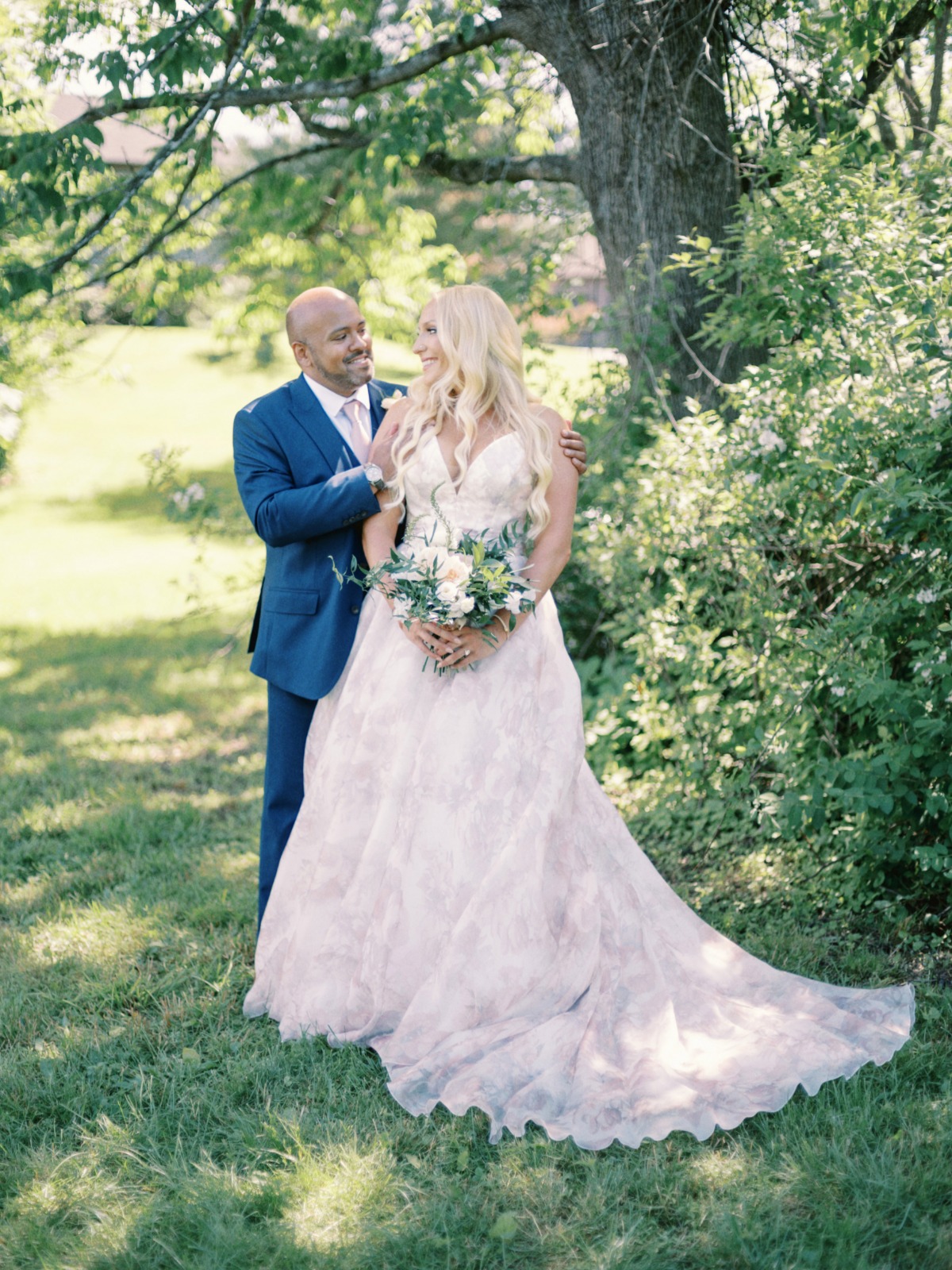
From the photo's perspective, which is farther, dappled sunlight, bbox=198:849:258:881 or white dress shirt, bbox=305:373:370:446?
dappled sunlight, bbox=198:849:258:881

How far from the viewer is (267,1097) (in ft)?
10.8

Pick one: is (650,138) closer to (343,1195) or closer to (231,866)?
(231,866)

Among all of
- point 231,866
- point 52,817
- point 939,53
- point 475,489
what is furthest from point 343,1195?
point 939,53

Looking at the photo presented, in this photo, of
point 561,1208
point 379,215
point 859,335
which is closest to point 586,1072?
point 561,1208

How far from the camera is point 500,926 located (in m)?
3.48

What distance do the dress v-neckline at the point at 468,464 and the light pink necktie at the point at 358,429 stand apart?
434mm

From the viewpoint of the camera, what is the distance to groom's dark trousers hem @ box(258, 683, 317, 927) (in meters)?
4.13

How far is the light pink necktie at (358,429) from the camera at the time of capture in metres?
4.02

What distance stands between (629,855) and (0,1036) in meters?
2.24

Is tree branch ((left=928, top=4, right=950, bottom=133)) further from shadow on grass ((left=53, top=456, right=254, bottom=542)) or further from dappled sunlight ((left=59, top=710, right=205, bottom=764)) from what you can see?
shadow on grass ((left=53, top=456, right=254, bottom=542))

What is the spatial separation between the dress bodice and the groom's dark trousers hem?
2.84 feet

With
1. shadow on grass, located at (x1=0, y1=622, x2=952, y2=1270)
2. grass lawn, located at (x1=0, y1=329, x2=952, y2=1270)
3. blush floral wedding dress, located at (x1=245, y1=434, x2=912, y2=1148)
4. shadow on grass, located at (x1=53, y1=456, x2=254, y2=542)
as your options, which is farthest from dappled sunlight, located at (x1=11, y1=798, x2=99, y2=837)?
shadow on grass, located at (x1=53, y1=456, x2=254, y2=542)

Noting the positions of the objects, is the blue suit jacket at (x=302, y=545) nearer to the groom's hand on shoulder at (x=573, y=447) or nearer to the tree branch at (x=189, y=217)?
the groom's hand on shoulder at (x=573, y=447)

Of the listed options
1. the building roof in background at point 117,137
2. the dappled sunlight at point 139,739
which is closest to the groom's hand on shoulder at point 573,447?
the dappled sunlight at point 139,739
